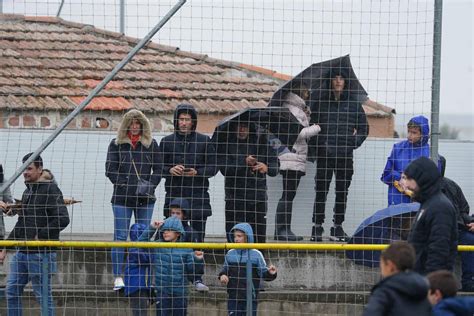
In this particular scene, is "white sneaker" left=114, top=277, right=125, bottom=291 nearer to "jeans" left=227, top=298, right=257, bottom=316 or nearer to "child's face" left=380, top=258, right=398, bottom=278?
"jeans" left=227, top=298, right=257, bottom=316

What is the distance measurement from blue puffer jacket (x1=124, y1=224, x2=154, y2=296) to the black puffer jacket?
6.17 feet

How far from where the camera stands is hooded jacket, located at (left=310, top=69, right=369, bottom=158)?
11.7 meters

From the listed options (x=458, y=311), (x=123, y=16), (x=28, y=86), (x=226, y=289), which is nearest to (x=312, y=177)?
(x=226, y=289)

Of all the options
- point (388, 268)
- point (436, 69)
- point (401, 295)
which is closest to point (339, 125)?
point (436, 69)

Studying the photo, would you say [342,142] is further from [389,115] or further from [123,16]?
[123,16]

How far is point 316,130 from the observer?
1175cm

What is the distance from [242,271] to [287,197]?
1.28 m

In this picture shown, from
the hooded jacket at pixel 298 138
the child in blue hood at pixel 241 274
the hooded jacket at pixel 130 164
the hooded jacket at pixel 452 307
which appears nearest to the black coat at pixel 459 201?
the hooded jacket at pixel 298 138

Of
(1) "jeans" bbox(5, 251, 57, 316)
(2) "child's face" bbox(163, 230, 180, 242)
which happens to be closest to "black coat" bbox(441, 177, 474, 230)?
(2) "child's face" bbox(163, 230, 180, 242)

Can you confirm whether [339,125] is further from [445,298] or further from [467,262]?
[445,298]

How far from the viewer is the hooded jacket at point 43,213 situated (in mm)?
11094

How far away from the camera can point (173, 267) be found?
1097 centimetres

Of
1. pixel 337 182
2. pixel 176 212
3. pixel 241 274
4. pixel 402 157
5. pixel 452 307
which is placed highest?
pixel 402 157

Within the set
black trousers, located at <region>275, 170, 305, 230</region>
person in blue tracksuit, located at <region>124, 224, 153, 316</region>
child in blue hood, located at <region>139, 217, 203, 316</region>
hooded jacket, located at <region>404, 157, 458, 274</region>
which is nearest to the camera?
hooded jacket, located at <region>404, 157, 458, 274</region>
